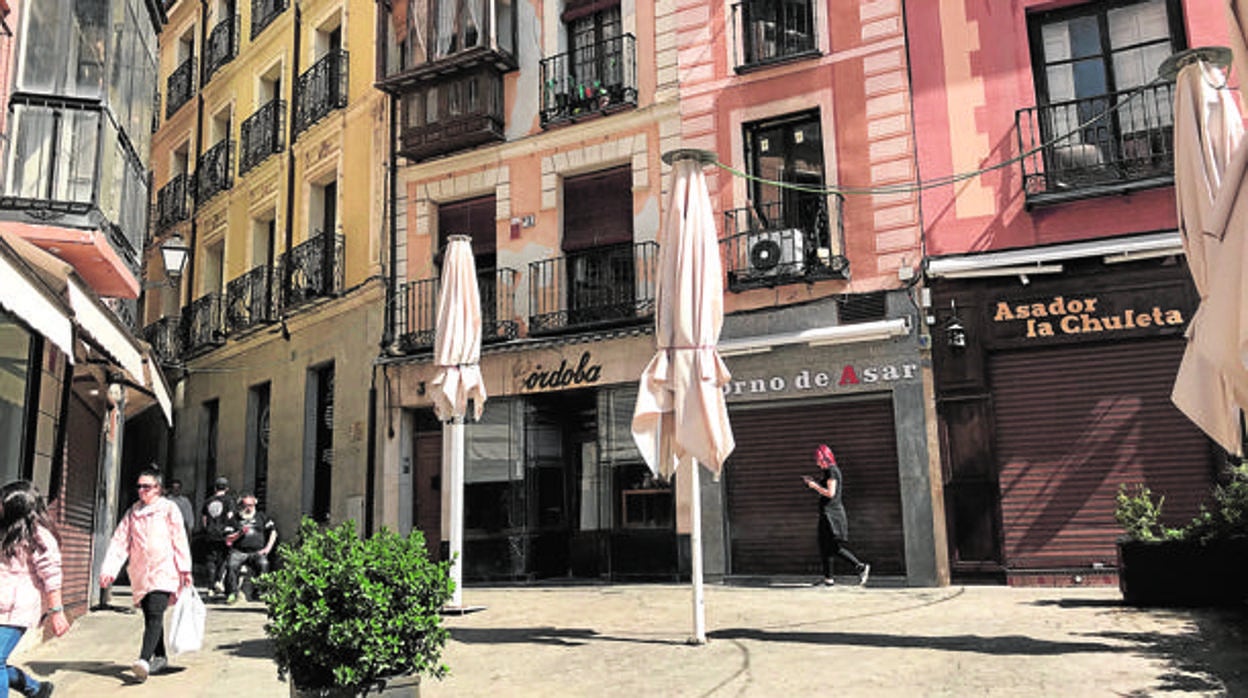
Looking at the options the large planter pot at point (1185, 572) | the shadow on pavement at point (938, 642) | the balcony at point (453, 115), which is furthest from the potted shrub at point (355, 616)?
the balcony at point (453, 115)

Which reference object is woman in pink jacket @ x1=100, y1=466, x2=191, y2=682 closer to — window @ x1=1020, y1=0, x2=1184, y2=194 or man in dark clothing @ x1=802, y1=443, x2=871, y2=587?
man in dark clothing @ x1=802, y1=443, x2=871, y2=587

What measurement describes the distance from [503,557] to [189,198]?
1463 centimetres

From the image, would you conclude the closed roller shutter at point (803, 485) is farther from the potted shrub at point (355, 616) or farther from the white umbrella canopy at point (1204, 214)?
the potted shrub at point (355, 616)

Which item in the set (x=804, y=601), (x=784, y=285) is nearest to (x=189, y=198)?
(x=784, y=285)

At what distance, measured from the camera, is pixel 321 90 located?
63.3ft

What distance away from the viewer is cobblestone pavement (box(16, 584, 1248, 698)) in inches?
224

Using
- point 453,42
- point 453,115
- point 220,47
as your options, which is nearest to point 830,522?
point 453,115

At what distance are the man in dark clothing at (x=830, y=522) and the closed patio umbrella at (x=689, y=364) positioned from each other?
3.92 m

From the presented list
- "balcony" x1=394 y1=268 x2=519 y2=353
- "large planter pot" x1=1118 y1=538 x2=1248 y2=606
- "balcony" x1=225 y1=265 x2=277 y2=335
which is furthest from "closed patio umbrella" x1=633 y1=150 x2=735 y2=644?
"balcony" x1=225 y1=265 x2=277 y2=335

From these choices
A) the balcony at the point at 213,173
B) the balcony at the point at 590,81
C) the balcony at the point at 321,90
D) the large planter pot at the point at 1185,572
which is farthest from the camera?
the balcony at the point at 213,173

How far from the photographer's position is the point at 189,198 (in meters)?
24.2

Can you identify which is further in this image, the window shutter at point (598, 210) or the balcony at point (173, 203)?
the balcony at point (173, 203)

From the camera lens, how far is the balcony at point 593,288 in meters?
14.5

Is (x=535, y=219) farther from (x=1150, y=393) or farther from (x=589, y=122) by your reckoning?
(x=1150, y=393)
